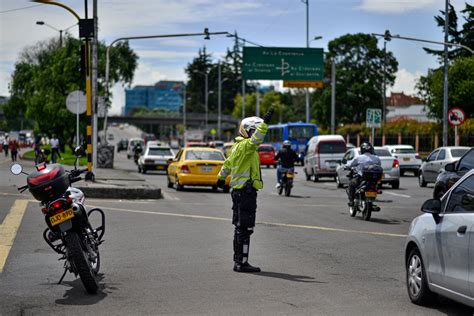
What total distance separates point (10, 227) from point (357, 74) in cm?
8394

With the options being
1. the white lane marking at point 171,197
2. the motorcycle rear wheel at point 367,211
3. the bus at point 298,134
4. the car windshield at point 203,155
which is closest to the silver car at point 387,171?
the car windshield at point 203,155

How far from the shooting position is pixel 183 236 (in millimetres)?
15031

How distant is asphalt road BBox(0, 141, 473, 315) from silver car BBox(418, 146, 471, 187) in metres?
12.0

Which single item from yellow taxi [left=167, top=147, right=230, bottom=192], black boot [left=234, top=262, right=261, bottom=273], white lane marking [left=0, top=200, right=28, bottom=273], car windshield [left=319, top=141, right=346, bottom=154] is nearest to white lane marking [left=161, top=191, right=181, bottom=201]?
yellow taxi [left=167, top=147, right=230, bottom=192]

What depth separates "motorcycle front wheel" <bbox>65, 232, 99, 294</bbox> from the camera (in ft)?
29.7

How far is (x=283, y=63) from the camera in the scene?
182 feet

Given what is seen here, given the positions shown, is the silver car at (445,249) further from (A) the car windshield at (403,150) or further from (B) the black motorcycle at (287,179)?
(A) the car windshield at (403,150)

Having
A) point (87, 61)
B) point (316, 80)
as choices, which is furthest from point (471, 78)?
point (87, 61)

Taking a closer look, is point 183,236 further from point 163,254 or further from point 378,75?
point 378,75

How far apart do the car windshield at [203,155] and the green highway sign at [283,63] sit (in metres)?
24.2

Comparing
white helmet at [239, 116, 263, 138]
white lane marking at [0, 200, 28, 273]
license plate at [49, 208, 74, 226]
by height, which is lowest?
white lane marking at [0, 200, 28, 273]

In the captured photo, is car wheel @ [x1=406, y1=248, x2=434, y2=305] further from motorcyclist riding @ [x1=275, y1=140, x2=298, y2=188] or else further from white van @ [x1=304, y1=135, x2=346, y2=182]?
white van @ [x1=304, y1=135, x2=346, y2=182]

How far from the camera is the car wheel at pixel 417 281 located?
8523 millimetres

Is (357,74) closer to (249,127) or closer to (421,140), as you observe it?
(421,140)
